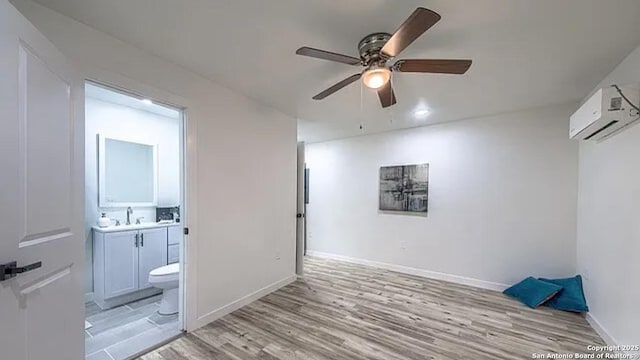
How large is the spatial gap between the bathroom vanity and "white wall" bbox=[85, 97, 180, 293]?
239 mm

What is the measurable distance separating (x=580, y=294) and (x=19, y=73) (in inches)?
188

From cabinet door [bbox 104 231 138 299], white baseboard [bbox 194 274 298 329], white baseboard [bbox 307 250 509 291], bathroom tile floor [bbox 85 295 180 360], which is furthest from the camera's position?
white baseboard [bbox 307 250 509 291]

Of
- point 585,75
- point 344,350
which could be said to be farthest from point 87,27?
point 585,75

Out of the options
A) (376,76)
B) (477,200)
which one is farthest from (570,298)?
(376,76)

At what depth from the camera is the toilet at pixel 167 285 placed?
108 inches

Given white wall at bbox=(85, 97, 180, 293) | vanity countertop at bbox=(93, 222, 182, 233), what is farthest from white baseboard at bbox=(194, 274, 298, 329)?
white wall at bbox=(85, 97, 180, 293)

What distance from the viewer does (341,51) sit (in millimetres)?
2080

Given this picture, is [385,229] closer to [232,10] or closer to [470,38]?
[470,38]

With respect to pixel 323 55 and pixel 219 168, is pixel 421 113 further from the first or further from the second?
pixel 219 168

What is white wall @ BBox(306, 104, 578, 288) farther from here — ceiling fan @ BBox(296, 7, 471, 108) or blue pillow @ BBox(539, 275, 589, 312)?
ceiling fan @ BBox(296, 7, 471, 108)

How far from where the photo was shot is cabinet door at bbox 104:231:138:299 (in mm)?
2898

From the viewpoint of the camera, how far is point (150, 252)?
327 cm

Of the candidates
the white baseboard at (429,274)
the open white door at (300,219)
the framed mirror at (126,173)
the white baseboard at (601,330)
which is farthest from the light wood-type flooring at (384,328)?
the framed mirror at (126,173)

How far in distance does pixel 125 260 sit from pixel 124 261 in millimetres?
14
